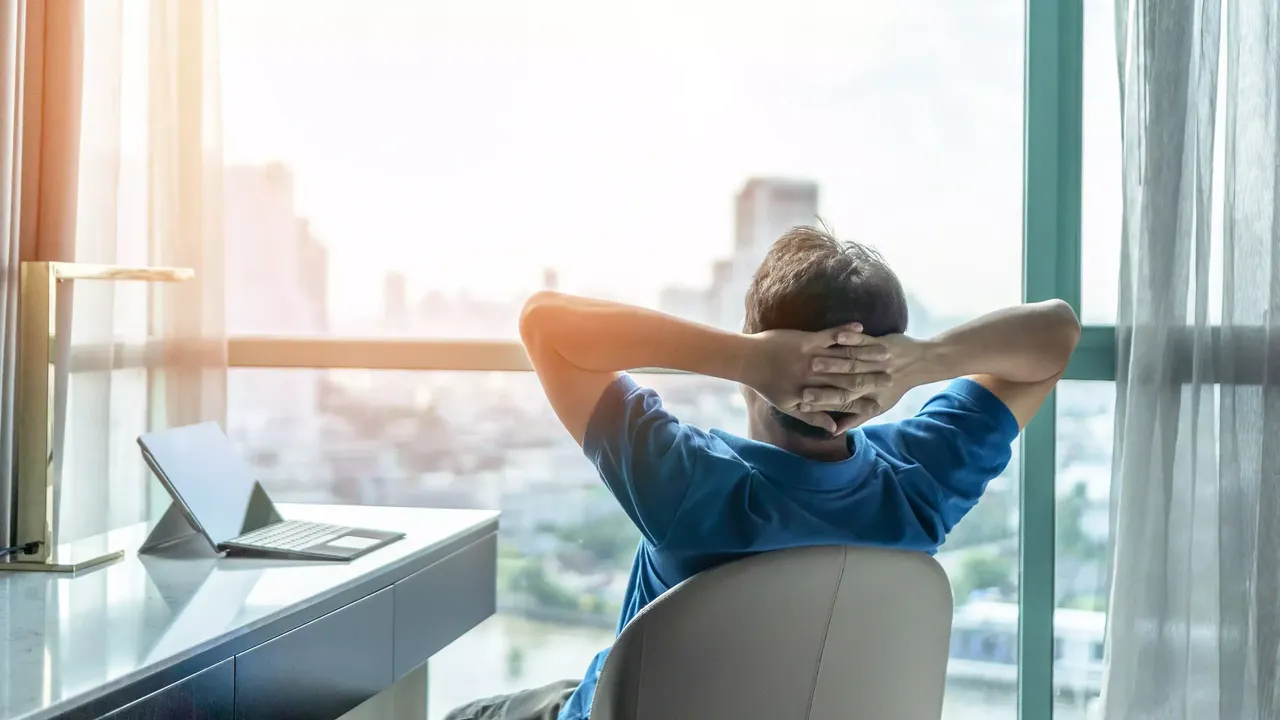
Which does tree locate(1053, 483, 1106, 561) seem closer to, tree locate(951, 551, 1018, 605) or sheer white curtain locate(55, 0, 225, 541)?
tree locate(951, 551, 1018, 605)

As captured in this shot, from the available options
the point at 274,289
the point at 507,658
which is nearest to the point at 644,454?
the point at 507,658

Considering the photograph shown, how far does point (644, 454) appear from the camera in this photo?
111 cm

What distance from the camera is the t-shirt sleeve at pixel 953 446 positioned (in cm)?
122

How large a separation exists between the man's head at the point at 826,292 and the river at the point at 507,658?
1265 mm

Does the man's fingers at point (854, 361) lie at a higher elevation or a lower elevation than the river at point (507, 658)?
higher

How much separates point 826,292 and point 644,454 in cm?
27

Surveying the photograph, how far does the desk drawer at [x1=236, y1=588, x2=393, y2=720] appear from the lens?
1.26 metres

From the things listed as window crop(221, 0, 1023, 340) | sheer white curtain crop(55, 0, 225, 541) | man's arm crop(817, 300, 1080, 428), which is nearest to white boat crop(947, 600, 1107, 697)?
window crop(221, 0, 1023, 340)

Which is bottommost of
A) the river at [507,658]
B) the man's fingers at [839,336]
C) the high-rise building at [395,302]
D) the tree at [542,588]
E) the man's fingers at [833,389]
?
the river at [507,658]

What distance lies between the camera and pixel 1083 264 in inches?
79.4

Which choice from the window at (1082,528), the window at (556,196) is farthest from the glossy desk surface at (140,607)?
the window at (1082,528)

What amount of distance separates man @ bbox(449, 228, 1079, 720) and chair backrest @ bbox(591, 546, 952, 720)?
0.35 ft

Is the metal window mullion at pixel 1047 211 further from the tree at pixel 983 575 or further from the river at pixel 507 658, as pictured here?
the river at pixel 507 658

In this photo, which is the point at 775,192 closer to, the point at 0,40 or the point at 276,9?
the point at 276,9
